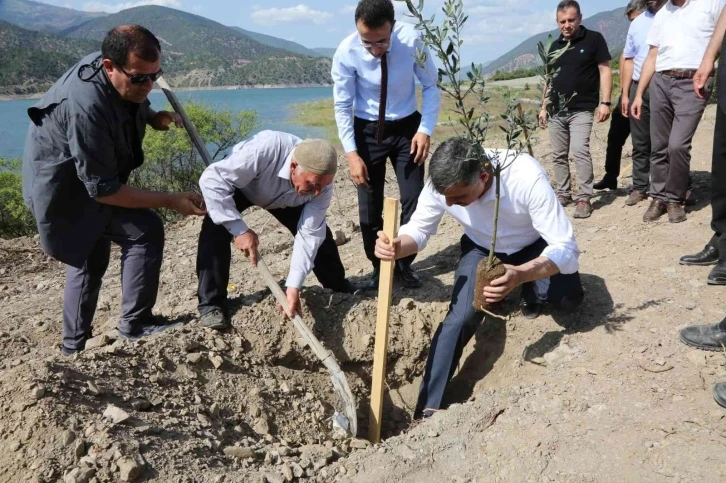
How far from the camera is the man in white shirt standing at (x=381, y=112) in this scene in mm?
3609

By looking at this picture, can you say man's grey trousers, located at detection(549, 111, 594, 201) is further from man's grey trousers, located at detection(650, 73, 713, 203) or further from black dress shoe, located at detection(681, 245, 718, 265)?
black dress shoe, located at detection(681, 245, 718, 265)

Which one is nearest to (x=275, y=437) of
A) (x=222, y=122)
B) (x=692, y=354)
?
(x=692, y=354)

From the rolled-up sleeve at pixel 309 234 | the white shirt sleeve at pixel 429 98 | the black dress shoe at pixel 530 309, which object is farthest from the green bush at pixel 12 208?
the black dress shoe at pixel 530 309

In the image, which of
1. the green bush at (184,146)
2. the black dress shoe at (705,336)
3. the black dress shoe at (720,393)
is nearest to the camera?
the black dress shoe at (720,393)

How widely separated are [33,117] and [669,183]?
14.7ft

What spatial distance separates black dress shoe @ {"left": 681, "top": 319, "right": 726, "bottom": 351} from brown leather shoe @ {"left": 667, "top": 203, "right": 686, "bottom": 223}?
172 centimetres

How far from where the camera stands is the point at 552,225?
9.32ft

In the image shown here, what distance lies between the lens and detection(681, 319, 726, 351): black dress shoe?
2795 mm

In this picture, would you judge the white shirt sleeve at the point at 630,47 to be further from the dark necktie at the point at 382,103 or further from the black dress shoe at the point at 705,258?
the dark necktie at the point at 382,103

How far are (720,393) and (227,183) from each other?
2735 mm

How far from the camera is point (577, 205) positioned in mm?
5020

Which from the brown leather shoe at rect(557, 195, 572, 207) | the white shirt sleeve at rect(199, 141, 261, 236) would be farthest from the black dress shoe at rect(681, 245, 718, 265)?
the white shirt sleeve at rect(199, 141, 261, 236)

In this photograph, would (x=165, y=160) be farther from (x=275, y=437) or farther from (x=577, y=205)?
(x=275, y=437)

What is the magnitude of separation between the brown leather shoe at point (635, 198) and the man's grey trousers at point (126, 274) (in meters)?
4.09
